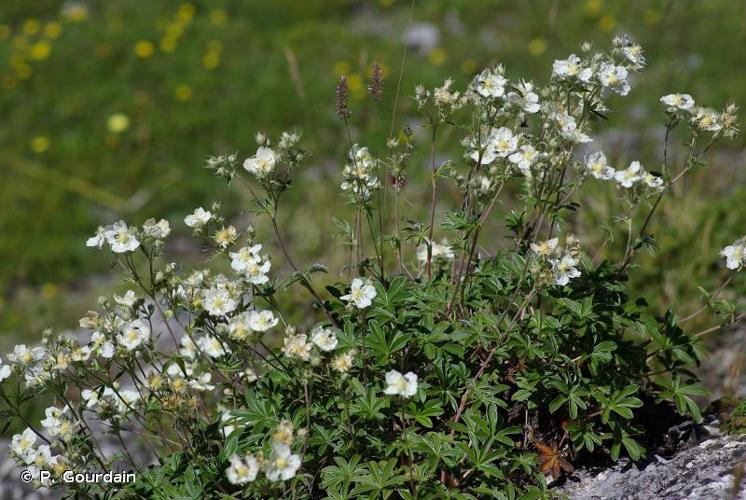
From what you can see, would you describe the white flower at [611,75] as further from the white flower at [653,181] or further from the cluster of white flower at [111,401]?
the cluster of white flower at [111,401]

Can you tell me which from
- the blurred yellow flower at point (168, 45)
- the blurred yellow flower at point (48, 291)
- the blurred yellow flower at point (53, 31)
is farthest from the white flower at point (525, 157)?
the blurred yellow flower at point (53, 31)

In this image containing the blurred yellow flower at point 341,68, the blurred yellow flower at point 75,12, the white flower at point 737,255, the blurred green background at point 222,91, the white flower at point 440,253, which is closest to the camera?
the white flower at point 737,255

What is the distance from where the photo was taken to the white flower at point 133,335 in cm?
256

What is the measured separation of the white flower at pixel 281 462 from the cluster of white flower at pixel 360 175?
40.0 inches

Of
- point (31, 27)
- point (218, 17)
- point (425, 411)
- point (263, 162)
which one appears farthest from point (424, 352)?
point (31, 27)

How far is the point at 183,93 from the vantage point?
7.52 meters

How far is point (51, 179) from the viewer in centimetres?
693

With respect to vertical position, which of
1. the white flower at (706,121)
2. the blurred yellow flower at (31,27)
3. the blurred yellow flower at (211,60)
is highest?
the blurred yellow flower at (31,27)

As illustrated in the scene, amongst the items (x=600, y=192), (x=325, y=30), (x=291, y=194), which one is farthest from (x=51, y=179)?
(x=600, y=192)

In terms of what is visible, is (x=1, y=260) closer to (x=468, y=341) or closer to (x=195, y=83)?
(x=195, y=83)

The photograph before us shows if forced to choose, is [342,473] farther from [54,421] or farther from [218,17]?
[218,17]

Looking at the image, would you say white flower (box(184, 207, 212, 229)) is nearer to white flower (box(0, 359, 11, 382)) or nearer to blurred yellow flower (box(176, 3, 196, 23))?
white flower (box(0, 359, 11, 382))

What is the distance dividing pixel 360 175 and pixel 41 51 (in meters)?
6.44

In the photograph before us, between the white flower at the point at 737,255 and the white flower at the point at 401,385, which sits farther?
the white flower at the point at 737,255
